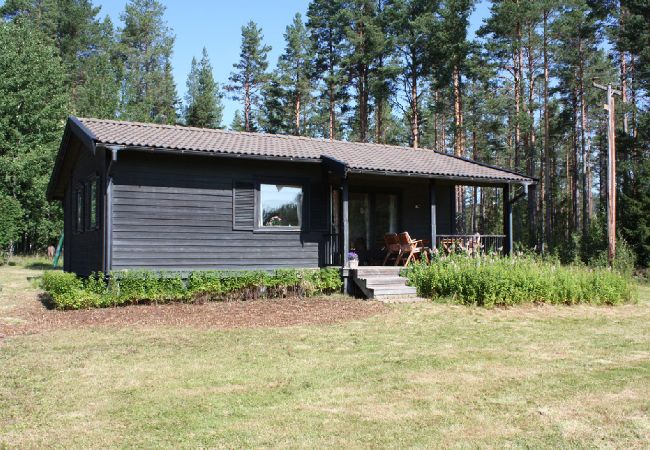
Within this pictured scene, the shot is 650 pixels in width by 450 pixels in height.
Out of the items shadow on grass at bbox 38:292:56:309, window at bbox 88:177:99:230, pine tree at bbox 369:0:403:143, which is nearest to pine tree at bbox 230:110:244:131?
pine tree at bbox 369:0:403:143

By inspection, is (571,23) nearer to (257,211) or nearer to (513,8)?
(513,8)

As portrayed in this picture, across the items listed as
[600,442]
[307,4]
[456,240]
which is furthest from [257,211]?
[307,4]

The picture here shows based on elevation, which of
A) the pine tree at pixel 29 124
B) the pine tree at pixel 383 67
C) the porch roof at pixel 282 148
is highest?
the pine tree at pixel 383 67

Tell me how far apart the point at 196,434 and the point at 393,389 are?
A: 1.91 meters

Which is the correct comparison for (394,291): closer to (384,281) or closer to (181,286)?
(384,281)

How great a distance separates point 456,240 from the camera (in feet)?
46.3

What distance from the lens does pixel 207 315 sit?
9.53m

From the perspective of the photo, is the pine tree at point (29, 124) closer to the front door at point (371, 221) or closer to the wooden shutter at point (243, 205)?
the wooden shutter at point (243, 205)

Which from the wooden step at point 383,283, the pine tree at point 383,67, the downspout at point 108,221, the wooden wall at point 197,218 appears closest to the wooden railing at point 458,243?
the wooden step at point 383,283

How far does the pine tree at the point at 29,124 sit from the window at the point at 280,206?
1633cm

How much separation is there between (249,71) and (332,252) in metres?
27.5

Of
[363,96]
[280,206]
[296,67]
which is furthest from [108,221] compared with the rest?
[296,67]

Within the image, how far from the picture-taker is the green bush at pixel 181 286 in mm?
10031

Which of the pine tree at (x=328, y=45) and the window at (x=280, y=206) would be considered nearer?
the window at (x=280, y=206)
